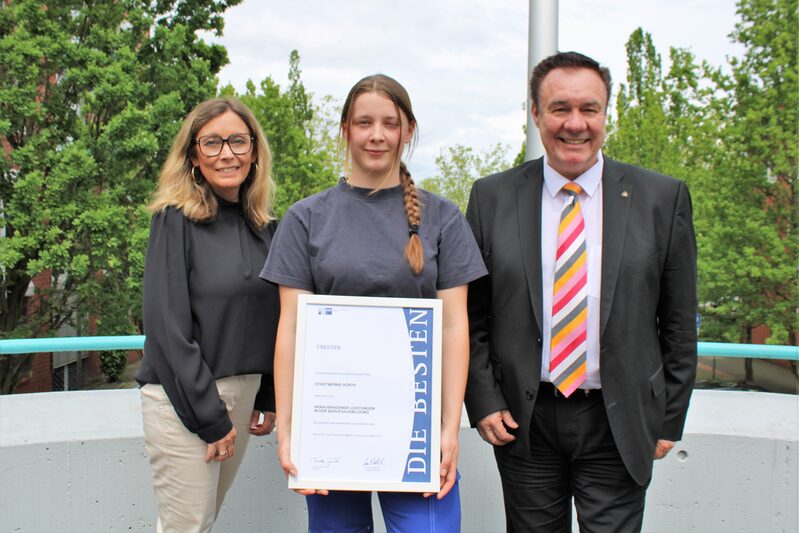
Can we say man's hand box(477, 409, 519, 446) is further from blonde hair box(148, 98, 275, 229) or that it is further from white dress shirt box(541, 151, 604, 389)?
blonde hair box(148, 98, 275, 229)

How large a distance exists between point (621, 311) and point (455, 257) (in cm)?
61

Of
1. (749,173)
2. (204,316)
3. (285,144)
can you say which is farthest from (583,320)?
(285,144)

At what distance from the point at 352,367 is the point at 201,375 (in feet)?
1.91

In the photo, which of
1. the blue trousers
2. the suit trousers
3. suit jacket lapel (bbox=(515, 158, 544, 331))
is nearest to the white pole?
suit jacket lapel (bbox=(515, 158, 544, 331))

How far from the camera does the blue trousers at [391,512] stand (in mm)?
2301

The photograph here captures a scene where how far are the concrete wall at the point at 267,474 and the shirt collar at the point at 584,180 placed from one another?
151 centimetres

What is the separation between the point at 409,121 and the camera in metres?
2.40

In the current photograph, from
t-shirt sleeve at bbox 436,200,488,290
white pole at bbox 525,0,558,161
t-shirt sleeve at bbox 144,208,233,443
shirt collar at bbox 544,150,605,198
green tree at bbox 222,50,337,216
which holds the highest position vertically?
green tree at bbox 222,50,337,216

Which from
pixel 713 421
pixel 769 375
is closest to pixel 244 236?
pixel 713 421

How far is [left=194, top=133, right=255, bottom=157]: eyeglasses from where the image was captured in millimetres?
2695

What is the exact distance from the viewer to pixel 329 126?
3625 cm

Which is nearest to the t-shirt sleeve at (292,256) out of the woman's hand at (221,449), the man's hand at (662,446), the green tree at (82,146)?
the woman's hand at (221,449)

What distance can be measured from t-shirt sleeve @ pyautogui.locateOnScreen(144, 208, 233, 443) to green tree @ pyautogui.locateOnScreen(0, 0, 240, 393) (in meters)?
13.4

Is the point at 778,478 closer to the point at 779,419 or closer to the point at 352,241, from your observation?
the point at 779,419
